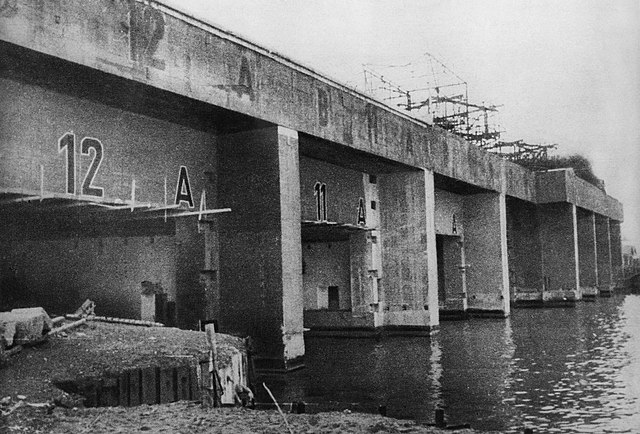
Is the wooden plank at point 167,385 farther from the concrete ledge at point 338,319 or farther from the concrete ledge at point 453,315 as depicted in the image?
the concrete ledge at point 453,315

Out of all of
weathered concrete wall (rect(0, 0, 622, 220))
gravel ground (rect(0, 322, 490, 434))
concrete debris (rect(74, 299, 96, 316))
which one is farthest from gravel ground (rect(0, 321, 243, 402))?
weathered concrete wall (rect(0, 0, 622, 220))

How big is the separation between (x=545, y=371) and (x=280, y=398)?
23.4 ft

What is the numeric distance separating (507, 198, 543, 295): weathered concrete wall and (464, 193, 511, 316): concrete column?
9570mm

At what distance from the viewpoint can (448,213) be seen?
1358 inches

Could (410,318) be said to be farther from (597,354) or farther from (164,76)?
(164,76)

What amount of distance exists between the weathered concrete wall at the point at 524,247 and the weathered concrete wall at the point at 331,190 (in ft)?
70.7

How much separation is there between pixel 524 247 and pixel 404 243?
21.1 meters

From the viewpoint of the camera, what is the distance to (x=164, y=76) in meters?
14.3

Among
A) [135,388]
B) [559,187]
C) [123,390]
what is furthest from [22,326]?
[559,187]

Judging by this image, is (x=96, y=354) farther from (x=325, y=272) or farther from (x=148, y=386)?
(x=325, y=272)

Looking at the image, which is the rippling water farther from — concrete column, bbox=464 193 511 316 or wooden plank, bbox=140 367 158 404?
concrete column, bbox=464 193 511 316

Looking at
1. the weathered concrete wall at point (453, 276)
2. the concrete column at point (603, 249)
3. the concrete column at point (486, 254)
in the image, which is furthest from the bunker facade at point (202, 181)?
Answer: the concrete column at point (603, 249)

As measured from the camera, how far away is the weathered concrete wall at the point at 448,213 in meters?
33.3

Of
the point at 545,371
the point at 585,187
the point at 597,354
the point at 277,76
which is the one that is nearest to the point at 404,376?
the point at 545,371
